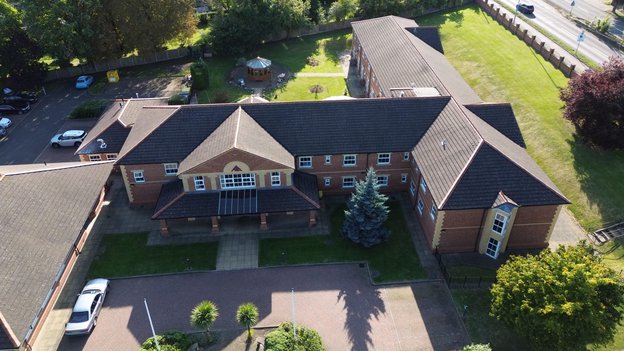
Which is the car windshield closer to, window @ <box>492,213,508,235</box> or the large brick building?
the large brick building

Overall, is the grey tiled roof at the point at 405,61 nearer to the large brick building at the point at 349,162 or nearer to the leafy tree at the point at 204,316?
the large brick building at the point at 349,162

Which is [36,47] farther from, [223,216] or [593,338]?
[593,338]

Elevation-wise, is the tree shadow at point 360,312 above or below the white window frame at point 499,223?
below

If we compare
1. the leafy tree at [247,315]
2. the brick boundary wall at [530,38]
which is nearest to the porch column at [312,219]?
the leafy tree at [247,315]

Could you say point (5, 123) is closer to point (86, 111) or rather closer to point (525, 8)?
point (86, 111)

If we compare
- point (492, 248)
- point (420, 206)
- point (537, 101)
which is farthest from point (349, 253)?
point (537, 101)

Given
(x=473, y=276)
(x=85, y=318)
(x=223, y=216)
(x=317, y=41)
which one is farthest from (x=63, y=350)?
(x=317, y=41)
